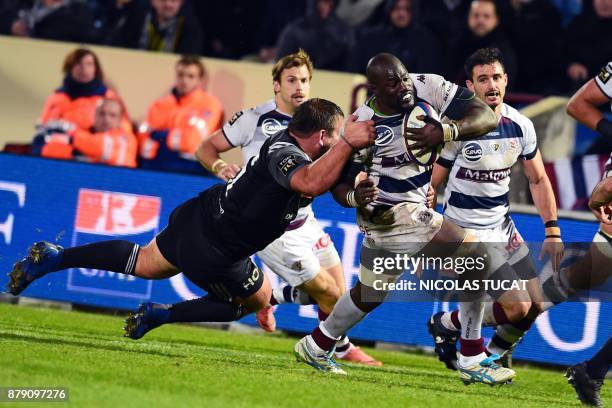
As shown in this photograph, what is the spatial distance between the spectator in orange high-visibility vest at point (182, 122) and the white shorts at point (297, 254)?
11.9 ft

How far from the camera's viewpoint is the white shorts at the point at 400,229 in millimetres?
9367

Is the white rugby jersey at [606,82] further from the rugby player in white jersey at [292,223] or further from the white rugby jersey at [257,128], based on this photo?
the white rugby jersey at [257,128]

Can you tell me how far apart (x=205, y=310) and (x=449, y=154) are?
2.22 meters

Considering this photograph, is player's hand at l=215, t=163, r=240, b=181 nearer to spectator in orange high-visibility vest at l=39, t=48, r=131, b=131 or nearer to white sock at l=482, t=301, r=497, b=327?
white sock at l=482, t=301, r=497, b=327

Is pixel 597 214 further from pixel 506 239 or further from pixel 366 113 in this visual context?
pixel 366 113

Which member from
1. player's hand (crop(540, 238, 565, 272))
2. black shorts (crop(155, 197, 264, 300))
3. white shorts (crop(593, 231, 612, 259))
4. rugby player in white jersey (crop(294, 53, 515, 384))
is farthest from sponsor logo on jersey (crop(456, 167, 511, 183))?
black shorts (crop(155, 197, 264, 300))

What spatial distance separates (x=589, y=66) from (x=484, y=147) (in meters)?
4.94

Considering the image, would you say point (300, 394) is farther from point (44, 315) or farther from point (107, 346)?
point (44, 315)

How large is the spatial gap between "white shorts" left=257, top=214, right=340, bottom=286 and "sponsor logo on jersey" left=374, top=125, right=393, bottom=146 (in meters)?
1.62

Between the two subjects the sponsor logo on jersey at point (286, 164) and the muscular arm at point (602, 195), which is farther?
the muscular arm at point (602, 195)

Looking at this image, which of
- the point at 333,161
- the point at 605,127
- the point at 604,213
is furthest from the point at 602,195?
→ the point at 333,161

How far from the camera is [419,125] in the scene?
8.92m

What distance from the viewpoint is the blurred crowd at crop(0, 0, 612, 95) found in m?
14.7

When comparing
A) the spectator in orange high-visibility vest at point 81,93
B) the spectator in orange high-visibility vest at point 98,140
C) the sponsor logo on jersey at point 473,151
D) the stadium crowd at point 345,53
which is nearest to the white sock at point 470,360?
the sponsor logo on jersey at point 473,151
